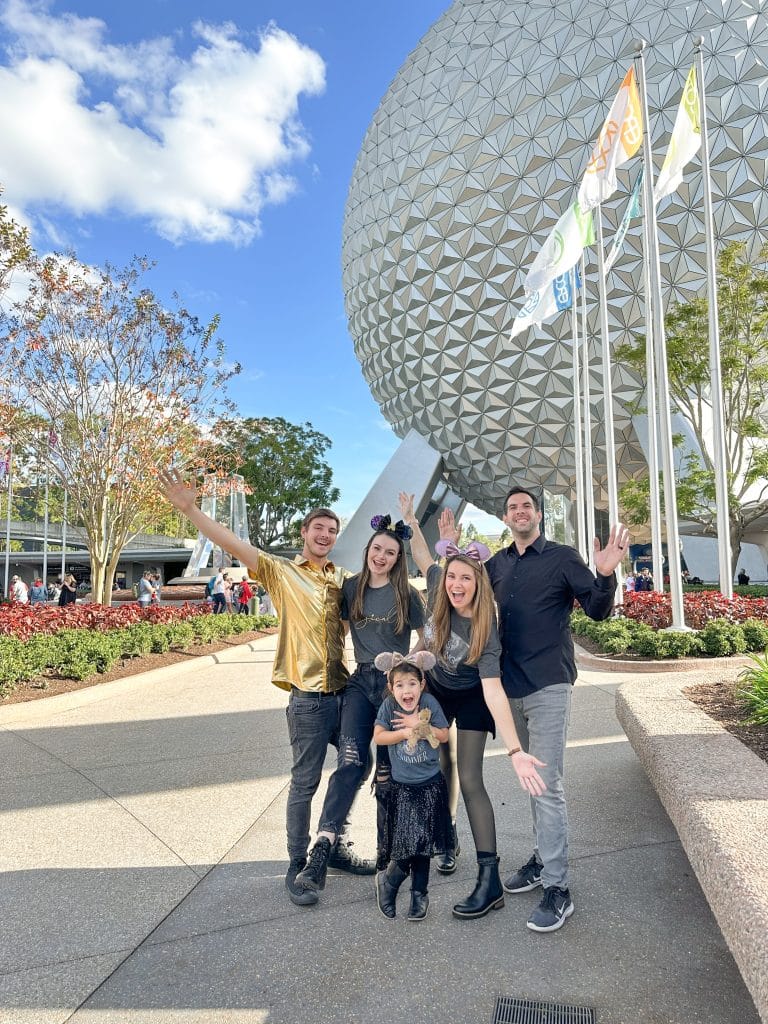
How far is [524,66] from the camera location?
83.4 ft

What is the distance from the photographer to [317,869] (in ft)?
11.2

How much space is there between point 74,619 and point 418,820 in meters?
9.85

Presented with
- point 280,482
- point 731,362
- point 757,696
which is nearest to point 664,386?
point 731,362

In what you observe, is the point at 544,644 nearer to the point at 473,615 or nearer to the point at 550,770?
the point at 473,615

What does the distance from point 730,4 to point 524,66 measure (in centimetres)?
685

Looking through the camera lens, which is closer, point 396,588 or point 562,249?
point 396,588

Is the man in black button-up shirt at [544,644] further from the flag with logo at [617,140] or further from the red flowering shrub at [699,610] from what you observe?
the flag with logo at [617,140]

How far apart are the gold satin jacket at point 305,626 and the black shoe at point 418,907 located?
1.09 metres

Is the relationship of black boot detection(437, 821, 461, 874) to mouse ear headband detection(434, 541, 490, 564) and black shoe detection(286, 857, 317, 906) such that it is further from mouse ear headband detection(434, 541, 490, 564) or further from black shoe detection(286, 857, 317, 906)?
mouse ear headband detection(434, 541, 490, 564)

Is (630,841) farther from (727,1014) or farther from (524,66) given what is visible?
(524,66)

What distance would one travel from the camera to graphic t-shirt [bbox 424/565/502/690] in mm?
3410

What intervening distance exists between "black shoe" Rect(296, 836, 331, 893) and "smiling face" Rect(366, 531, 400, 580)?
1.42 meters

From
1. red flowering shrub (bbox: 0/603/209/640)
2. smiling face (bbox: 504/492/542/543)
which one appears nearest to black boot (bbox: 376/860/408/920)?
smiling face (bbox: 504/492/542/543)

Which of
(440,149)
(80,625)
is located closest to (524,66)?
(440,149)
